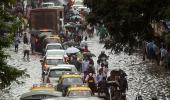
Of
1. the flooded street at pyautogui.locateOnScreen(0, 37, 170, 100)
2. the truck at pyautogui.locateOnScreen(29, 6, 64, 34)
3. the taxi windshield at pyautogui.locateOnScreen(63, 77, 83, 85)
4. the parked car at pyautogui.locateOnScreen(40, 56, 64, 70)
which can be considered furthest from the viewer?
the truck at pyautogui.locateOnScreen(29, 6, 64, 34)

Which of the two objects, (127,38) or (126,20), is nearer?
(126,20)

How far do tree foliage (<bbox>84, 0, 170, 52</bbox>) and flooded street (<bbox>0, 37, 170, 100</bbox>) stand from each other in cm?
235

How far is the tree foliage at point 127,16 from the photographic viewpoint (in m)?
30.8

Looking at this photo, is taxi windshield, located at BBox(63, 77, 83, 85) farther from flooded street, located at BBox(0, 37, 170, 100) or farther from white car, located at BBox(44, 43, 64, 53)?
white car, located at BBox(44, 43, 64, 53)

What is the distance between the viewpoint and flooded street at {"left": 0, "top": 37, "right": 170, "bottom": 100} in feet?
108

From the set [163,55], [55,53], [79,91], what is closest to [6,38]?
[79,91]

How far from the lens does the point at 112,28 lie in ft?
108

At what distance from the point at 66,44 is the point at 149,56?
22.7ft

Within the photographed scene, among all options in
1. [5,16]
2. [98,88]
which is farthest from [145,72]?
[5,16]

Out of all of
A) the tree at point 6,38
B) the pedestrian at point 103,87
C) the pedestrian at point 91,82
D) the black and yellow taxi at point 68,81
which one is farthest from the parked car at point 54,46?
the tree at point 6,38

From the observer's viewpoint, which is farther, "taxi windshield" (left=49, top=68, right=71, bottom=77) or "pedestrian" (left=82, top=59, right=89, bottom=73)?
"pedestrian" (left=82, top=59, right=89, bottom=73)

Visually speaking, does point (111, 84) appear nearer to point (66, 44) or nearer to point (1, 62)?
point (1, 62)

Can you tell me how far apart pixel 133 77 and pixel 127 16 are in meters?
8.15

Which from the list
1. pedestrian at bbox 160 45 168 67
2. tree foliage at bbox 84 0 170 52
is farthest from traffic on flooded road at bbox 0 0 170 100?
tree foliage at bbox 84 0 170 52
